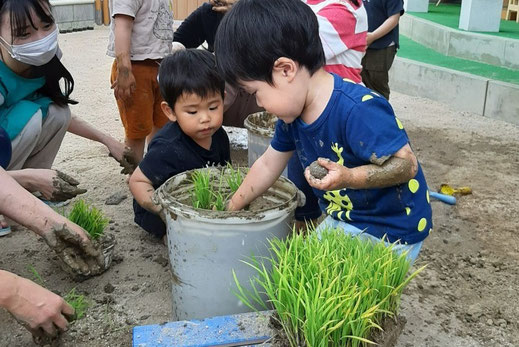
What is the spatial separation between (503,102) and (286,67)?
4.38 m

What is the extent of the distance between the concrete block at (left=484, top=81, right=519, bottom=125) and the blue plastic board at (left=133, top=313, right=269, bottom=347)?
4537 millimetres

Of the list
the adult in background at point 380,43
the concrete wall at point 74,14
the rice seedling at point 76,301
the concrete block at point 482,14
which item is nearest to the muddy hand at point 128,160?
the rice seedling at point 76,301

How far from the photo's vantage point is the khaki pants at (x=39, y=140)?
10.7ft

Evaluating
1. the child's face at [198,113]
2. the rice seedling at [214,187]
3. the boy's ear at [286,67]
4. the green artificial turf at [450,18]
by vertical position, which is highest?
the boy's ear at [286,67]

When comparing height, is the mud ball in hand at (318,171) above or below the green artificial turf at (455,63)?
above

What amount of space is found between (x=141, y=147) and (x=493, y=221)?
236 centimetres

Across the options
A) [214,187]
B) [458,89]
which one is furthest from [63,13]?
[214,187]

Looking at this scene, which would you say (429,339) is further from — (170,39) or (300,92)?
(170,39)

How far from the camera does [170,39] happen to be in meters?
3.84

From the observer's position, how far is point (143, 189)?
104 inches

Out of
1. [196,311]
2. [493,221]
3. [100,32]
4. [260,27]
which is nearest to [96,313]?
[196,311]

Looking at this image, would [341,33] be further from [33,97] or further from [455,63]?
[455,63]

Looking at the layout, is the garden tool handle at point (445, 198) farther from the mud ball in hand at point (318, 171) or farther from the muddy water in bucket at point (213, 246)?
the mud ball in hand at point (318, 171)

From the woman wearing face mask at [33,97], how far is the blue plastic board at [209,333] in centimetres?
134
